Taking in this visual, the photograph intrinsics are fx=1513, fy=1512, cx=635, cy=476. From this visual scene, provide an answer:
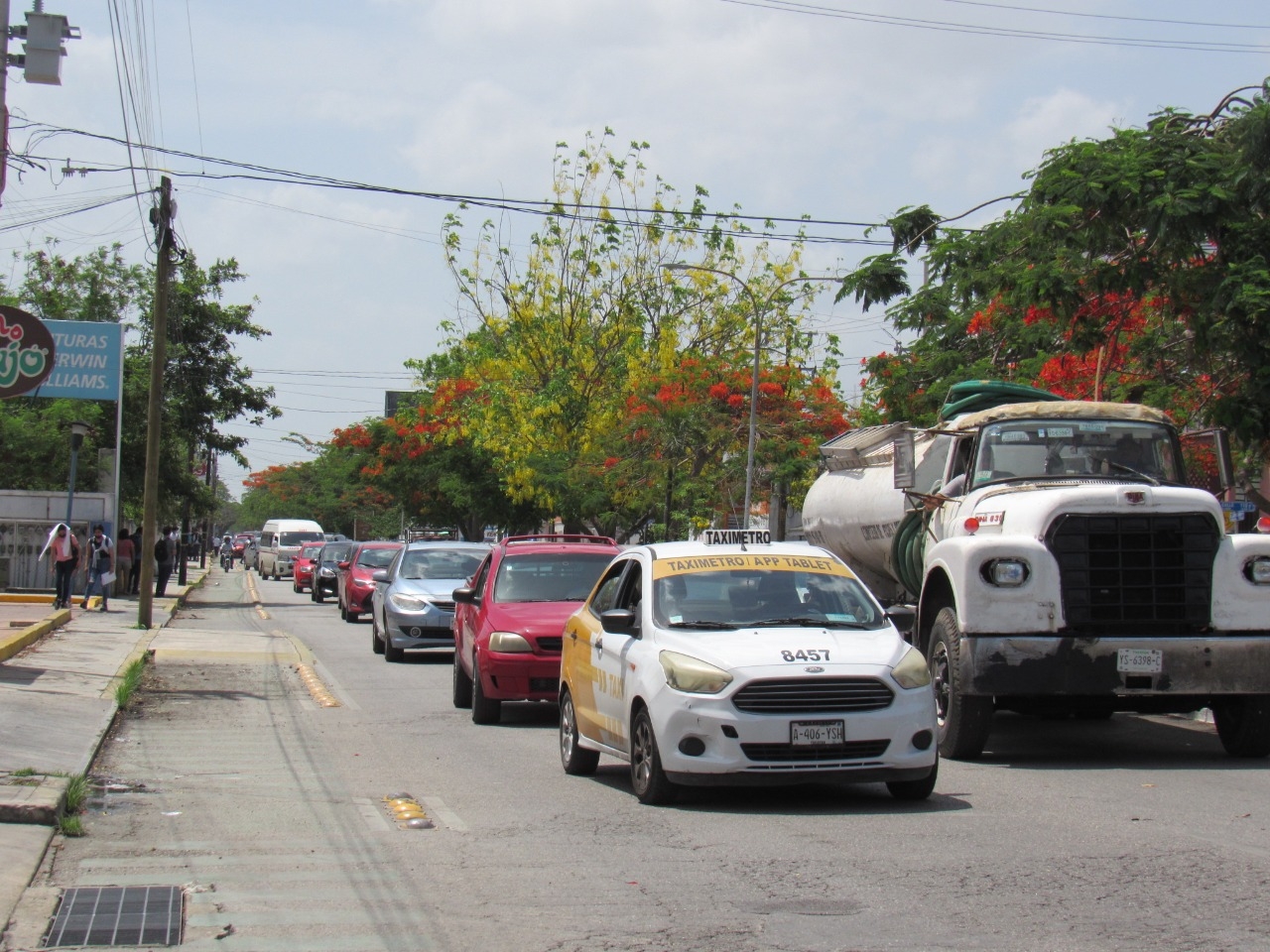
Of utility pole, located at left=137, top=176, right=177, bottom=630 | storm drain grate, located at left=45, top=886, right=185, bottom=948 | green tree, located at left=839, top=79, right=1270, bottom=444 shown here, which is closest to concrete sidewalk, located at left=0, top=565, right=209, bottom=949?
storm drain grate, located at left=45, top=886, right=185, bottom=948

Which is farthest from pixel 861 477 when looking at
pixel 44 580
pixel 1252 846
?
pixel 44 580

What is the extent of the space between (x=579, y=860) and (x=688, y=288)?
32675 millimetres

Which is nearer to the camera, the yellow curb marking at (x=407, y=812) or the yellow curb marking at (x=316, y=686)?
the yellow curb marking at (x=407, y=812)

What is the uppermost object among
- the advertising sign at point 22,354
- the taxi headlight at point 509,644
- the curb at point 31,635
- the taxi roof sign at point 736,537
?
the advertising sign at point 22,354

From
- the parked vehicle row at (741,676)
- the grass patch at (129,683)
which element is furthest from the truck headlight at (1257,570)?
the grass patch at (129,683)

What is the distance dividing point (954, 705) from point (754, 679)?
122 inches

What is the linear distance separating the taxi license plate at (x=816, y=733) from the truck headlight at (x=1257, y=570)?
410cm

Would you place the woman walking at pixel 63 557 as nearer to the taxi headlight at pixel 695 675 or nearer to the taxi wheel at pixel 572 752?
the taxi wheel at pixel 572 752

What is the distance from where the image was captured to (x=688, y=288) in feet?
130

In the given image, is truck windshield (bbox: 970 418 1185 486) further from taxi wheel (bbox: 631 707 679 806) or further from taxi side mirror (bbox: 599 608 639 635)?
taxi wheel (bbox: 631 707 679 806)

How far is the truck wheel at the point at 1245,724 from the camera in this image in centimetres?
1127

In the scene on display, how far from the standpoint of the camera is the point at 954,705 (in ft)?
37.3

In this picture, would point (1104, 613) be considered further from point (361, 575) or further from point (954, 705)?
point (361, 575)

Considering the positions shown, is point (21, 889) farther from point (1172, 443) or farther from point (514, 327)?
point (514, 327)
